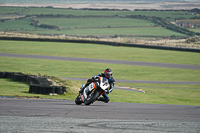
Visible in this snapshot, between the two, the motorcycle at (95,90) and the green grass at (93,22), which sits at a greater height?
the green grass at (93,22)

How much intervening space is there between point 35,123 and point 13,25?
94287 millimetres

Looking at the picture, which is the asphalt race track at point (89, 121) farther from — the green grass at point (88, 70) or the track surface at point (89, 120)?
the green grass at point (88, 70)

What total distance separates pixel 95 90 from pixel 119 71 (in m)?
23.4

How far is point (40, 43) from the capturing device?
62.0m

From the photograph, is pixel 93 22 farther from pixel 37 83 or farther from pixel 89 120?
pixel 89 120

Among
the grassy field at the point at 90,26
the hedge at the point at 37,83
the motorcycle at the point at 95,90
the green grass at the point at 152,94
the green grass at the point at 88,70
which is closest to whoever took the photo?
the motorcycle at the point at 95,90

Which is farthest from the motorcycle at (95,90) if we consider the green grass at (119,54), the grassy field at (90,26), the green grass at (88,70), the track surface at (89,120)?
the grassy field at (90,26)

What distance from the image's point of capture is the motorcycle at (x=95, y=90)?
12188mm

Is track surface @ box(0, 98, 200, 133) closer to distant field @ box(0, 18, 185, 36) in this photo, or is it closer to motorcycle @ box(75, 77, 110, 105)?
motorcycle @ box(75, 77, 110, 105)

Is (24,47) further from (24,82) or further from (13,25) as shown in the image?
(13,25)

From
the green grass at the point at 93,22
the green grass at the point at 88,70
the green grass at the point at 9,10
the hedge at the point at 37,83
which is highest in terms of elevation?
the green grass at the point at 9,10

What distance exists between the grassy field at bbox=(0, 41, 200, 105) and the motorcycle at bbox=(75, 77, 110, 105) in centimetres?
445

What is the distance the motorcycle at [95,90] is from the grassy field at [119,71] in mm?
4455

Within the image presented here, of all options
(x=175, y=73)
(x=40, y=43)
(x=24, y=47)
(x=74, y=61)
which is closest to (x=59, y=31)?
(x=40, y=43)
